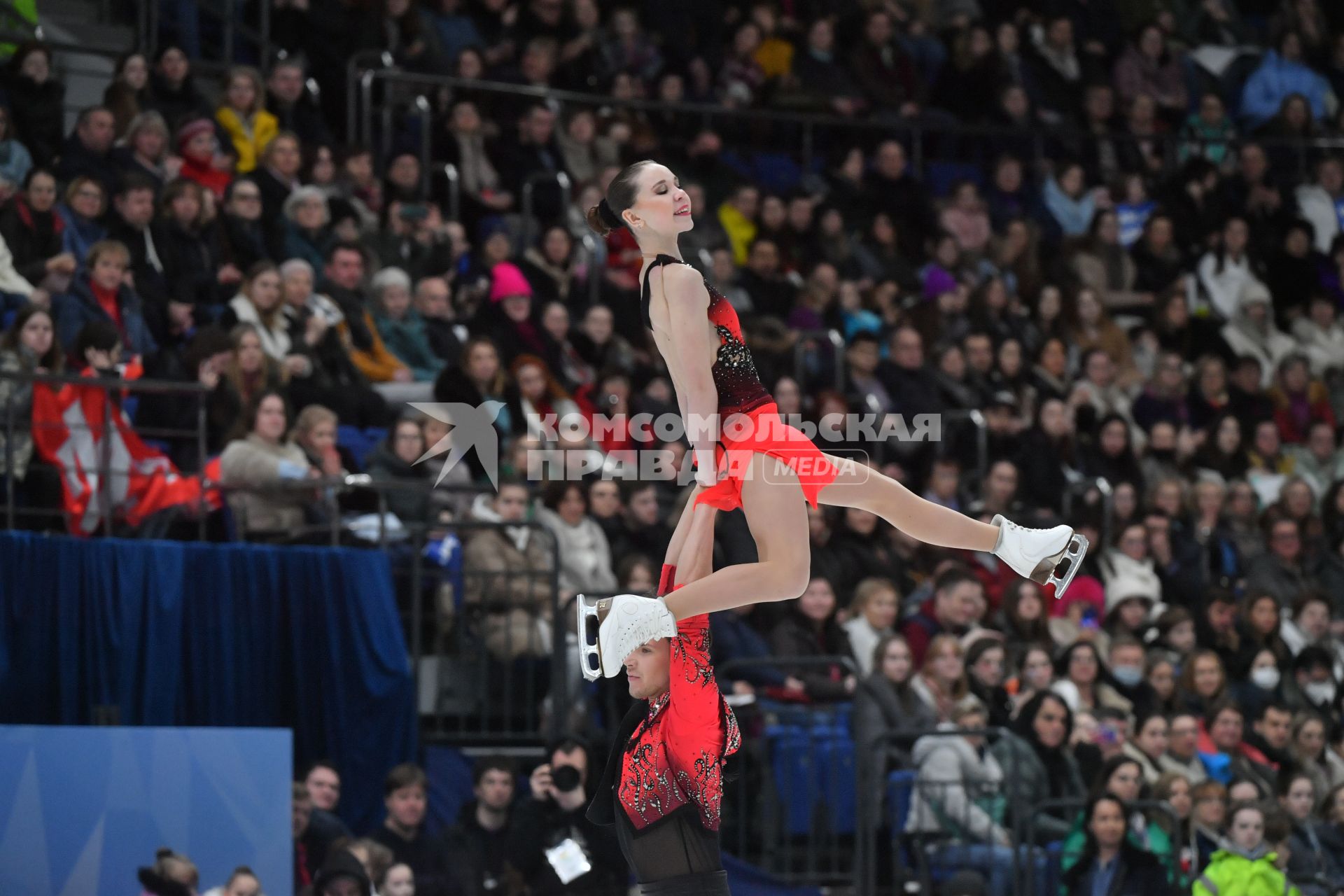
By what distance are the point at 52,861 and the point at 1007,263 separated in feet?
29.4

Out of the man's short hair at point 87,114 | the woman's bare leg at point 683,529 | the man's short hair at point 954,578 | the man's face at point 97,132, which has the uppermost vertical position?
the man's short hair at point 87,114

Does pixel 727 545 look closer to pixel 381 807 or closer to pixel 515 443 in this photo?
pixel 515 443

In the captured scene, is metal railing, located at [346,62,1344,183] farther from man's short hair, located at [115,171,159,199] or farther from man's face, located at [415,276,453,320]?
man's short hair, located at [115,171,159,199]

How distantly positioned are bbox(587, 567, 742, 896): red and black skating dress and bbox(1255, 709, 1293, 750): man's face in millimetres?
5920

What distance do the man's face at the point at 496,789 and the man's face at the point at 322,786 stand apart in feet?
2.02

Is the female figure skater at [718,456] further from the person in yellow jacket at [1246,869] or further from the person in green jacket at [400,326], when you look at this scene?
the person in green jacket at [400,326]

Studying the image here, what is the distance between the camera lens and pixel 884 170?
46.9 ft

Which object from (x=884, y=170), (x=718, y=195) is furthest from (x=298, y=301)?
(x=884, y=170)

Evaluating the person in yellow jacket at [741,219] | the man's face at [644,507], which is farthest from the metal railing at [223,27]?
the man's face at [644,507]

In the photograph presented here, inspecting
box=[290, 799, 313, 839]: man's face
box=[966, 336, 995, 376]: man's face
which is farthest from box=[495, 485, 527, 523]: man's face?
box=[966, 336, 995, 376]: man's face

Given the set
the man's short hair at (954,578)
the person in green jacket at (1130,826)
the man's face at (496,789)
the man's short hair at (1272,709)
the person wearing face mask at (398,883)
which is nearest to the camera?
the person wearing face mask at (398,883)

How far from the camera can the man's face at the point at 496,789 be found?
7.98 m

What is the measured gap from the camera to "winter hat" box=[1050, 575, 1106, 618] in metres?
11.1

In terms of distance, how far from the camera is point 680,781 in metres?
5.11
